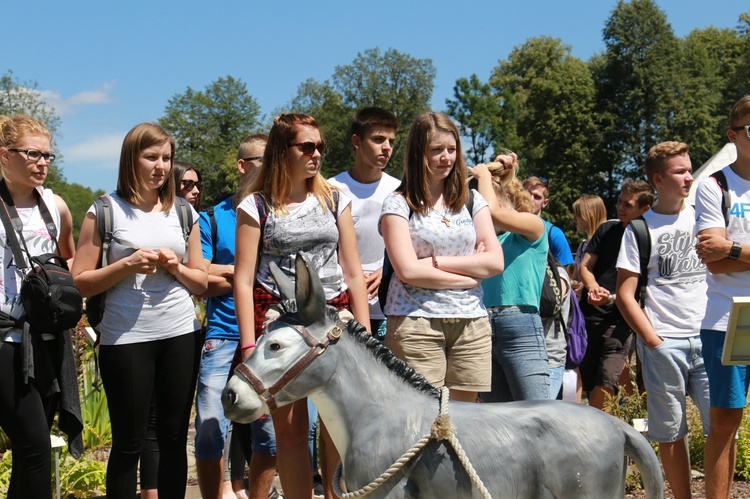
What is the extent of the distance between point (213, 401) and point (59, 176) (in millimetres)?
53853

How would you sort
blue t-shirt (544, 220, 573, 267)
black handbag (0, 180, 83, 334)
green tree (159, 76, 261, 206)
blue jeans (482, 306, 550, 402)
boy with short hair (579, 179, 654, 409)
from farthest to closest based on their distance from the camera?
green tree (159, 76, 261, 206)
boy with short hair (579, 179, 654, 409)
blue t-shirt (544, 220, 573, 267)
blue jeans (482, 306, 550, 402)
black handbag (0, 180, 83, 334)

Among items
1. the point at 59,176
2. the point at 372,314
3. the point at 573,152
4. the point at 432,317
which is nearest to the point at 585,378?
the point at 372,314

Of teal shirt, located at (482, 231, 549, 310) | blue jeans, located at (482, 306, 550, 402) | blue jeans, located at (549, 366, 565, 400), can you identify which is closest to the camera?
blue jeans, located at (482, 306, 550, 402)

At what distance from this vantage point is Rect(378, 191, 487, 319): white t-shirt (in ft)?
13.7

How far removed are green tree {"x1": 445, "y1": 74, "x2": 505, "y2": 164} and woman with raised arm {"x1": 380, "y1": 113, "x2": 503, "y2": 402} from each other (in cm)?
6141

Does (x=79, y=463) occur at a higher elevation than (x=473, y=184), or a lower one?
lower

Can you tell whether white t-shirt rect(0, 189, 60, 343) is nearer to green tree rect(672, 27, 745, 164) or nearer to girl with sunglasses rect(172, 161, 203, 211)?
girl with sunglasses rect(172, 161, 203, 211)

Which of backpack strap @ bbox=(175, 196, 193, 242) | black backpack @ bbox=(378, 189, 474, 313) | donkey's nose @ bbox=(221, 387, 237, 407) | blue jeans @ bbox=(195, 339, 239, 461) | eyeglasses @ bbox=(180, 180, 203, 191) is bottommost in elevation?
blue jeans @ bbox=(195, 339, 239, 461)

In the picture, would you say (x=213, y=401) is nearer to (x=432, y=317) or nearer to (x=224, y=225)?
(x=224, y=225)

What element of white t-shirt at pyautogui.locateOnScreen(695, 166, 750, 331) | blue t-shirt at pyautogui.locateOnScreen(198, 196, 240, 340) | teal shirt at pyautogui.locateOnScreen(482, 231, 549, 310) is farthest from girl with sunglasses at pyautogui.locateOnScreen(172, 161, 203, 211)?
white t-shirt at pyautogui.locateOnScreen(695, 166, 750, 331)

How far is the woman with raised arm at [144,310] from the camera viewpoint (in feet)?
13.9

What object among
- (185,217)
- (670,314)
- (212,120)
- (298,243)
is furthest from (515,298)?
(212,120)

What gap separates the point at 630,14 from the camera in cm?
5156

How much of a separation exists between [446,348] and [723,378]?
155cm
